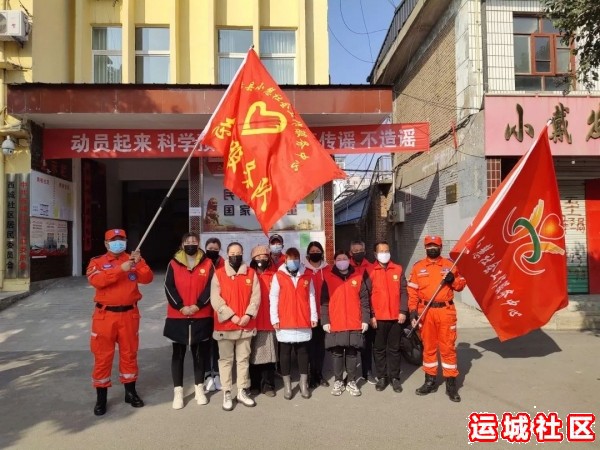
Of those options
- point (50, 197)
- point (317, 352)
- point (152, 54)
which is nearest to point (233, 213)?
point (50, 197)

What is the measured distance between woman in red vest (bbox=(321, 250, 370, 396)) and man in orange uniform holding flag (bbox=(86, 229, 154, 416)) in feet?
6.42

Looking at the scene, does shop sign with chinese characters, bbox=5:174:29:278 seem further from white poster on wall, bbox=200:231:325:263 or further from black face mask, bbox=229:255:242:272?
black face mask, bbox=229:255:242:272

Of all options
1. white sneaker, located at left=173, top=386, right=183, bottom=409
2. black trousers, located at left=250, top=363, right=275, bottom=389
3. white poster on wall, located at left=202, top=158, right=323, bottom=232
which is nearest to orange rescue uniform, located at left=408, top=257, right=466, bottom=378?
black trousers, located at left=250, top=363, right=275, bottom=389

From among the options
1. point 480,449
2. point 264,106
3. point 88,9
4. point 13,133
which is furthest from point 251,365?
point 88,9

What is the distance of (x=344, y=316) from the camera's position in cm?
490

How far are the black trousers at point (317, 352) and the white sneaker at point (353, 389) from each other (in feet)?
1.52

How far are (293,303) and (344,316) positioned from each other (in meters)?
0.58

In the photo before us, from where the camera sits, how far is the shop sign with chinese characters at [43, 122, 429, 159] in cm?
984

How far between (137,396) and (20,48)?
29.0 feet

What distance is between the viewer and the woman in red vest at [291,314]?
4758 millimetres

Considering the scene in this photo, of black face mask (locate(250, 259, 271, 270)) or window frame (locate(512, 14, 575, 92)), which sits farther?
window frame (locate(512, 14, 575, 92))

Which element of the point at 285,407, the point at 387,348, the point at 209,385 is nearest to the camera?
the point at 285,407

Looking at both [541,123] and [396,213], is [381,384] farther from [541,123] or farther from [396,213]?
[396,213]

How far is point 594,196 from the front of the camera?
432 inches
